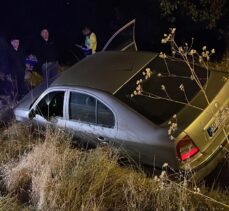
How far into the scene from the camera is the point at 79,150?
6207mm

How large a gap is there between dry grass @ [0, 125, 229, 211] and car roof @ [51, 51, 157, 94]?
0.79 m

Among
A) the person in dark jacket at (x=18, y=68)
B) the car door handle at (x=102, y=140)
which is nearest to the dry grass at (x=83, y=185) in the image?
the car door handle at (x=102, y=140)

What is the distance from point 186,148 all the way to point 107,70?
65.3 inches

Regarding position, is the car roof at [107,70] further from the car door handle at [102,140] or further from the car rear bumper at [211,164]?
the car rear bumper at [211,164]

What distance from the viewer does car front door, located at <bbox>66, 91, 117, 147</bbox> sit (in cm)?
600

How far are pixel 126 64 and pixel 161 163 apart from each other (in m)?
1.52

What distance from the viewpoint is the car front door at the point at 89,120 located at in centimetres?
600

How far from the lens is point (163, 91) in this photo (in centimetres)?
595

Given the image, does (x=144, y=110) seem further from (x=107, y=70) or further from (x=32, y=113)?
(x=32, y=113)

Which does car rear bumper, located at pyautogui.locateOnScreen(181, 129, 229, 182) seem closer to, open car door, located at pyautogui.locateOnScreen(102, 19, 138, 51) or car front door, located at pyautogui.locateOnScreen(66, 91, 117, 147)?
car front door, located at pyautogui.locateOnScreen(66, 91, 117, 147)

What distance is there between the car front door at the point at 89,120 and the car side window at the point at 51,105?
25 cm

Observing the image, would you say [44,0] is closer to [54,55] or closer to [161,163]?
[54,55]

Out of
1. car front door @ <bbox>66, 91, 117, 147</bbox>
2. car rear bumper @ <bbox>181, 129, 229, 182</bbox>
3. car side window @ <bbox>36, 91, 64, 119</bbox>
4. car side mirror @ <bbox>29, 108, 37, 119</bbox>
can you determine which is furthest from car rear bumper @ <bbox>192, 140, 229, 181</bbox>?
car side mirror @ <bbox>29, 108, 37, 119</bbox>

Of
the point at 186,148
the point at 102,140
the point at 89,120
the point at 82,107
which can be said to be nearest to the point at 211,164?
the point at 186,148
